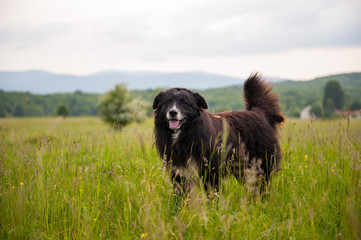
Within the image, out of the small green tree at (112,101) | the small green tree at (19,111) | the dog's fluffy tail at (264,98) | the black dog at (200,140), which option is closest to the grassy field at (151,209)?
the black dog at (200,140)

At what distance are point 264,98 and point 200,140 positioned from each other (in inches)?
89.9

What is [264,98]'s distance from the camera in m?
5.19

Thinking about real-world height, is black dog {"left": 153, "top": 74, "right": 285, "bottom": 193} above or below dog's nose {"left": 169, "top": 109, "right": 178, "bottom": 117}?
below

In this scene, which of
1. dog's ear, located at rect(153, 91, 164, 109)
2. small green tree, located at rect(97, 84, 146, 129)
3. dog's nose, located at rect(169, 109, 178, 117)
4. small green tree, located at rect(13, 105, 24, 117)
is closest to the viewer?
dog's nose, located at rect(169, 109, 178, 117)

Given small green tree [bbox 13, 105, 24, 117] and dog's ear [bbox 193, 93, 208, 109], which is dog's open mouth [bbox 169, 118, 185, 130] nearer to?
dog's ear [bbox 193, 93, 208, 109]

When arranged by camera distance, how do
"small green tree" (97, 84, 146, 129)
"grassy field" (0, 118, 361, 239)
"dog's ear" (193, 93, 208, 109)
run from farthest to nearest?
"small green tree" (97, 84, 146, 129), "dog's ear" (193, 93, 208, 109), "grassy field" (0, 118, 361, 239)

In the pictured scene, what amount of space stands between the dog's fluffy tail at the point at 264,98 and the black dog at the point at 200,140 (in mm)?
574

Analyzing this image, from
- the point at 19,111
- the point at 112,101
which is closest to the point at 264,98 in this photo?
the point at 19,111

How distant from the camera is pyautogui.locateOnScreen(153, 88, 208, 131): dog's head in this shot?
3625 millimetres

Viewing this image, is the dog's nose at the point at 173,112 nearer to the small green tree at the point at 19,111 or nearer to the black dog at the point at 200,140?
the black dog at the point at 200,140

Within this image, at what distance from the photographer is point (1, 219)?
8.74ft

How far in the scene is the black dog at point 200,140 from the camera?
358 centimetres

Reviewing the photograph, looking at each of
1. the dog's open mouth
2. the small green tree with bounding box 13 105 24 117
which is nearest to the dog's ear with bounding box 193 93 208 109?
the dog's open mouth

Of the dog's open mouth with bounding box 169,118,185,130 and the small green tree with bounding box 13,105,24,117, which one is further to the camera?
the small green tree with bounding box 13,105,24,117
